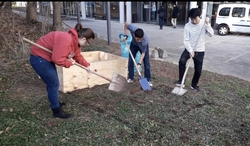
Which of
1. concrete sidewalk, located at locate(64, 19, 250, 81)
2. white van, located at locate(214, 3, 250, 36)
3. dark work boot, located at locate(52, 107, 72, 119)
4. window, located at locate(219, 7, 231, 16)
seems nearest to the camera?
dark work boot, located at locate(52, 107, 72, 119)


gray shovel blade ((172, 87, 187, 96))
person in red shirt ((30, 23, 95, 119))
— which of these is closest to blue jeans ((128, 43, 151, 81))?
gray shovel blade ((172, 87, 187, 96))

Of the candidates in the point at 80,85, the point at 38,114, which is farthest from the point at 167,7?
the point at 38,114

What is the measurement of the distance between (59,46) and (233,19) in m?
11.5

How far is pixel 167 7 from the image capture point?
51.8 ft

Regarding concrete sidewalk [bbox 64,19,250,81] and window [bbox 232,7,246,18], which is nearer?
concrete sidewalk [bbox 64,19,250,81]

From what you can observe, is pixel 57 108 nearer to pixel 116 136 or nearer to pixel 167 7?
pixel 116 136

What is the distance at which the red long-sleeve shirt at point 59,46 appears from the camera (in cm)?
272

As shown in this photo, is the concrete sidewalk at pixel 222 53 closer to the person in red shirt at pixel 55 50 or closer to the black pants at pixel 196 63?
the black pants at pixel 196 63

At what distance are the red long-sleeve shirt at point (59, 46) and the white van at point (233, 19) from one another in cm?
1106

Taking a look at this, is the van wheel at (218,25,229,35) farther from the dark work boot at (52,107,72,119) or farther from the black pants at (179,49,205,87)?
the dark work boot at (52,107,72,119)

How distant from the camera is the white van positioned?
11.7 meters

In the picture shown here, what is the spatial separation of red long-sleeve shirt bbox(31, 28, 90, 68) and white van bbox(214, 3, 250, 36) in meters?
11.1

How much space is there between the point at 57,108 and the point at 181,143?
5.54 ft

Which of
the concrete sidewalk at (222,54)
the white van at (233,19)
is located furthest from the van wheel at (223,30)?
the concrete sidewalk at (222,54)
